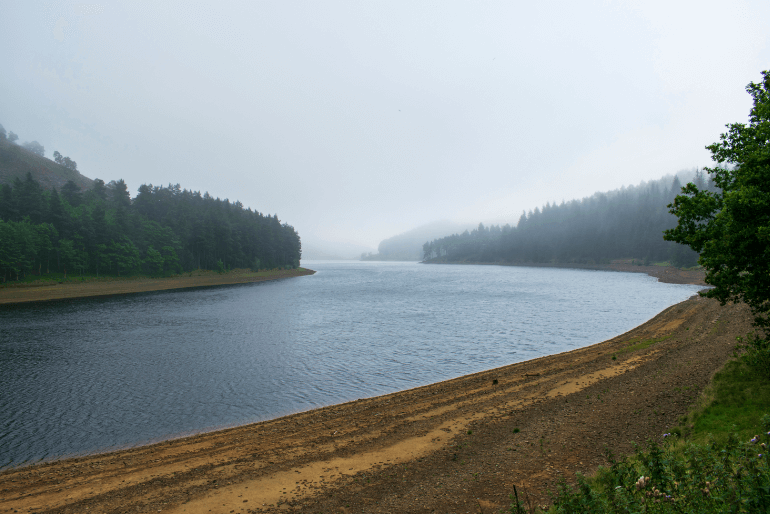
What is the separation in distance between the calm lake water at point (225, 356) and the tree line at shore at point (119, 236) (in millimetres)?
32987

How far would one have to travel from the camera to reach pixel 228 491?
1130 cm

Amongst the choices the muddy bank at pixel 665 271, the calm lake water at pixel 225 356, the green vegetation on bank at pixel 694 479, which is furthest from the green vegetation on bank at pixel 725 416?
the muddy bank at pixel 665 271

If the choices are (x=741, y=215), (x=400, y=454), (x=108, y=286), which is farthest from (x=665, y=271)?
(x=108, y=286)

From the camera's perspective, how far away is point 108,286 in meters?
88.0

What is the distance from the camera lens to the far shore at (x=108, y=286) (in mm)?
70188

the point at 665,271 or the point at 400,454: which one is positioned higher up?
the point at 665,271

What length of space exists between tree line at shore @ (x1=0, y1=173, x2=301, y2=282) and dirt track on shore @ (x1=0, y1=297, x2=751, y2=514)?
290 ft

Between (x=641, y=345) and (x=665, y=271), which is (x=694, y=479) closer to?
(x=641, y=345)

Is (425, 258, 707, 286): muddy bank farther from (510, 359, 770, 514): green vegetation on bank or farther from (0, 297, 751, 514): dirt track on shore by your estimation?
(510, 359, 770, 514): green vegetation on bank

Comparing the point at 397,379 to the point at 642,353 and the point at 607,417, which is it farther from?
the point at 642,353

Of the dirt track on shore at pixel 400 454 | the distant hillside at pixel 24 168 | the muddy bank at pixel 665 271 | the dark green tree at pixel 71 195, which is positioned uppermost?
the distant hillside at pixel 24 168

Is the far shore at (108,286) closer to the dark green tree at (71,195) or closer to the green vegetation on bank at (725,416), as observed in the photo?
the dark green tree at (71,195)

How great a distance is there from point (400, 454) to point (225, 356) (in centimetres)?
2353

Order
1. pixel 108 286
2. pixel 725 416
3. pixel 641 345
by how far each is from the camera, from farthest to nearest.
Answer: pixel 108 286
pixel 641 345
pixel 725 416
